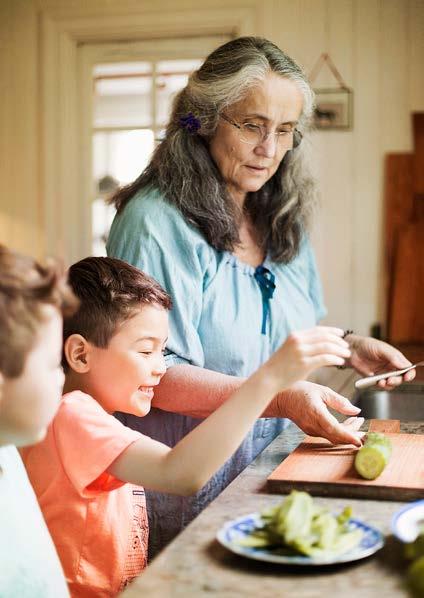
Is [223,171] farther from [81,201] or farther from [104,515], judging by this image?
[81,201]

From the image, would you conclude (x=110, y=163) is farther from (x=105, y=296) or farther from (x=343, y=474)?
(x=343, y=474)

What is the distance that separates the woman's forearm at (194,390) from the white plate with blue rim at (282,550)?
22.4 inches

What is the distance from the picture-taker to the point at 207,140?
6.23ft

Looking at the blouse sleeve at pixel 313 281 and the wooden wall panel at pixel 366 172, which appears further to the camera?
the wooden wall panel at pixel 366 172

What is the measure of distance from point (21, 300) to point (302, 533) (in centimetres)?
38

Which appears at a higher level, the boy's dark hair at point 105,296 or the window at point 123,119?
the window at point 123,119

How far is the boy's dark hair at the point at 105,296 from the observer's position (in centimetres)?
140

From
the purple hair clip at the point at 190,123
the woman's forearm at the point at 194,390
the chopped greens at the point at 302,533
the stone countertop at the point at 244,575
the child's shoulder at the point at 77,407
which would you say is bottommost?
the stone countertop at the point at 244,575

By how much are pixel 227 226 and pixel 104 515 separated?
726 mm

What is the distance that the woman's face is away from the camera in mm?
1792

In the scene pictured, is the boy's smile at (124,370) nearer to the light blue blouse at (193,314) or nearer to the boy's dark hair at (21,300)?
the light blue blouse at (193,314)

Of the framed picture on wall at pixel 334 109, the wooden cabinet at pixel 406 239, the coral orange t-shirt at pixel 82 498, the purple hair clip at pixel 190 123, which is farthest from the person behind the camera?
the framed picture on wall at pixel 334 109

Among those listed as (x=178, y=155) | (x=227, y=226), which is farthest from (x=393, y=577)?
(x=178, y=155)

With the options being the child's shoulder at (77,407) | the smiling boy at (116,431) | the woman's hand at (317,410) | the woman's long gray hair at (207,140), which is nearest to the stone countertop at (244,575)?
the smiling boy at (116,431)
